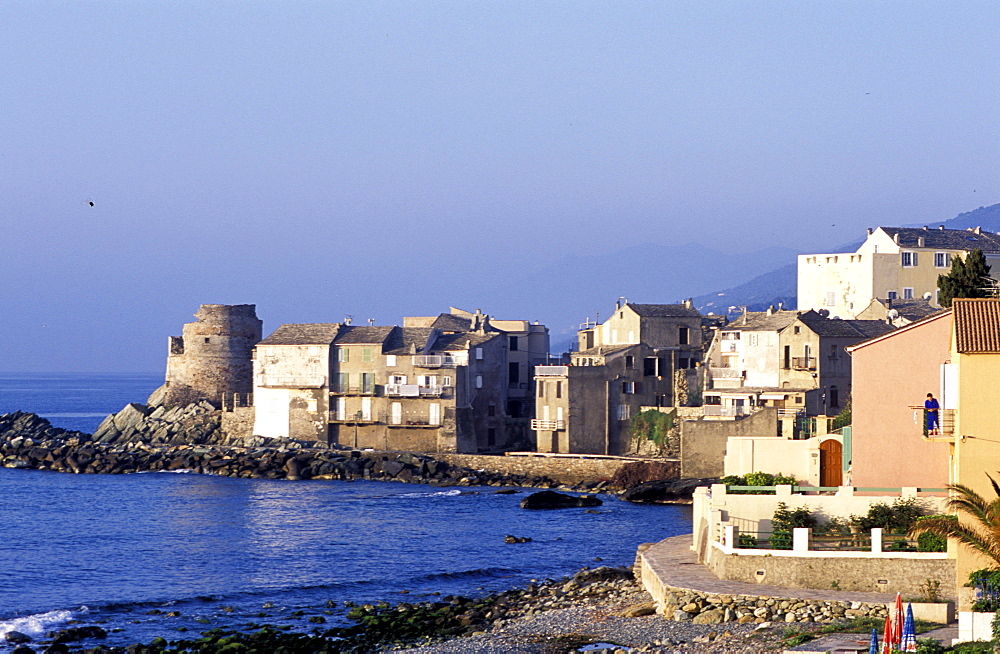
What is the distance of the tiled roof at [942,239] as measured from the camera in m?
75.9

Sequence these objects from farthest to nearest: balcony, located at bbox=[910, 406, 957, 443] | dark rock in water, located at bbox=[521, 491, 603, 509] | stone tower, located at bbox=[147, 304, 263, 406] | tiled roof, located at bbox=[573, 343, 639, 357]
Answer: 1. stone tower, located at bbox=[147, 304, 263, 406]
2. tiled roof, located at bbox=[573, 343, 639, 357]
3. dark rock in water, located at bbox=[521, 491, 603, 509]
4. balcony, located at bbox=[910, 406, 957, 443]

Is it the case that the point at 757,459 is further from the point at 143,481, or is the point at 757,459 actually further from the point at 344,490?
the point at 143,481

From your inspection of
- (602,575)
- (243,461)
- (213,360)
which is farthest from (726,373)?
(213,360)

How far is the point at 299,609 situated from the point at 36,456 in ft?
176

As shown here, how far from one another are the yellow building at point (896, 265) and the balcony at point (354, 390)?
2590 cm

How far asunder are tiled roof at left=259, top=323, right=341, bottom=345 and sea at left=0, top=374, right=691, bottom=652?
32.6 ft

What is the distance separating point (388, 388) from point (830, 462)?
139 ft

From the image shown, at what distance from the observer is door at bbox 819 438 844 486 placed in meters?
34.9

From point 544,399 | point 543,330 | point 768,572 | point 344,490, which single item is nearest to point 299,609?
point 768,572

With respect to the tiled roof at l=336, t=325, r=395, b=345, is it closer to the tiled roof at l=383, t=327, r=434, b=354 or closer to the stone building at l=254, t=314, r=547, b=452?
the stone building at l=254, t=314, r=547, b=452

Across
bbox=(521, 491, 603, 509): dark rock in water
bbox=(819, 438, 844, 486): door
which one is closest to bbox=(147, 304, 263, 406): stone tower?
bbox=(521, 491, 603, 509): dark rock in water

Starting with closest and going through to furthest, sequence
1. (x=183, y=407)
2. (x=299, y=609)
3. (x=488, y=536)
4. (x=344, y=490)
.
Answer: (x=299, y=609) → (x=488, y=536) → (x=344, y=490) → (x=183, y=407)

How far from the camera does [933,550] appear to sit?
24562 mm

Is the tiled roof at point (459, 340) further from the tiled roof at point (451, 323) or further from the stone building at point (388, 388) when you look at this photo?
the tiled roof at point (451, 323)
